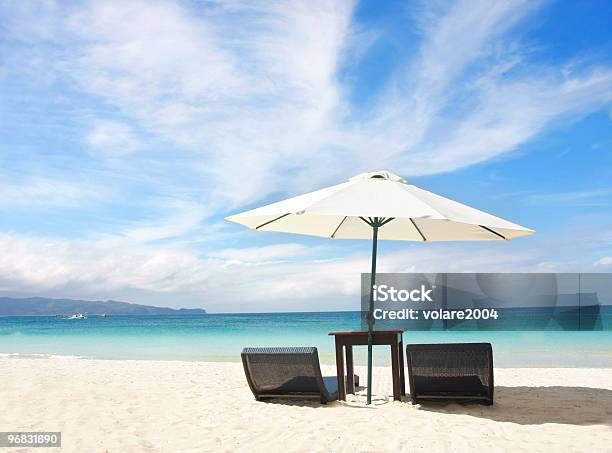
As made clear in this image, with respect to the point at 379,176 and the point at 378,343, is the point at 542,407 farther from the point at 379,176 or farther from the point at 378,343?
the point at 379,176

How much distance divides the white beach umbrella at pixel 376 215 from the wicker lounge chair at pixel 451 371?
0.48 metres

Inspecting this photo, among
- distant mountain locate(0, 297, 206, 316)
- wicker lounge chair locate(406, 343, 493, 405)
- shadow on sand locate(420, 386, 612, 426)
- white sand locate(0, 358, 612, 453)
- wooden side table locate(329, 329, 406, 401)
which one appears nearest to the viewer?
white sand locate(0, 358, 612, 453)

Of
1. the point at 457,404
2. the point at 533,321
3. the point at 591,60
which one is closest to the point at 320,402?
the point at 457,404

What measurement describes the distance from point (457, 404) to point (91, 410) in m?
3.35

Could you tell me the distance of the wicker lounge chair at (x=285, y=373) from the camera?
5512 mm

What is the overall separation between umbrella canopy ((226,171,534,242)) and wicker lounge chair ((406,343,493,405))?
112 centimetres

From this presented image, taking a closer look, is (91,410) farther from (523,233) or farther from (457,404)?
(523,233)

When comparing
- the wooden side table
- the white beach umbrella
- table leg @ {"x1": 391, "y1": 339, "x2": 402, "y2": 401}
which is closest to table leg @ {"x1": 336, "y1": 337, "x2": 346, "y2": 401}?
the wooden side table

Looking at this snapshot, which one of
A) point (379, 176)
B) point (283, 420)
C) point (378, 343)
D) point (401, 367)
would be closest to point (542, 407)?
point (401, 367)

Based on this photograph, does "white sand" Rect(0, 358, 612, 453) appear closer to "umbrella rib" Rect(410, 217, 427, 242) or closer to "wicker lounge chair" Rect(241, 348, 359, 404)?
"wicker lounge chair" Rect(241, 348, 359, 404)

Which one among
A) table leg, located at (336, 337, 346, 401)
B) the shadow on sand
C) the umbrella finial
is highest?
the umbrella finial

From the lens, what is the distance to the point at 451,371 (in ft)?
18.2

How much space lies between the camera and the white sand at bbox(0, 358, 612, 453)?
4297mm

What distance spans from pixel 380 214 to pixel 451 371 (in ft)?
5.60
